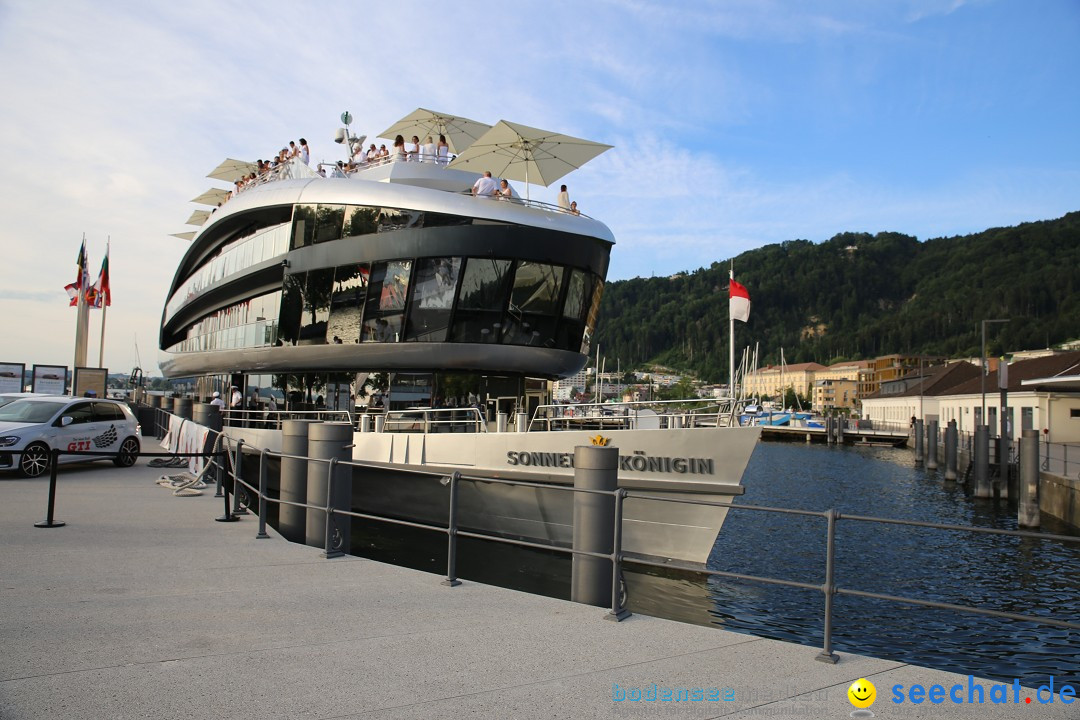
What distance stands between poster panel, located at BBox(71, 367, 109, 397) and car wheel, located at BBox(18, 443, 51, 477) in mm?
21576

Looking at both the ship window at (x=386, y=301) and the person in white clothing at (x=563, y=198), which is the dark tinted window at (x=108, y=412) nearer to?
the ship window at (x=386, y=301)

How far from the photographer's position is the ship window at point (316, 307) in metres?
16.7

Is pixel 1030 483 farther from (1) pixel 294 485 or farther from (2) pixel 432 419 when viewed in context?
(1) pixel 294 485

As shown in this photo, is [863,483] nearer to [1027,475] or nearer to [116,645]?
[1027,475]

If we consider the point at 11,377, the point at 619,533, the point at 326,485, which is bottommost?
the point at 326,485

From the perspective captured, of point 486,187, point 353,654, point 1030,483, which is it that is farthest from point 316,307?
point 1030,483

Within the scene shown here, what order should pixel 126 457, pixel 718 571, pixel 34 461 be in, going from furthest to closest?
pixel 126 457 → pixel 34 461 → pixel 718 571

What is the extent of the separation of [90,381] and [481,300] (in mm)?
27379

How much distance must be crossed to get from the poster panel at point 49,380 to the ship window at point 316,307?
822 inches

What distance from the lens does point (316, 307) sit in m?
16.8

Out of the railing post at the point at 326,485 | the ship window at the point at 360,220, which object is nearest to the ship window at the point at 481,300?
the ship window at the point at 360,220

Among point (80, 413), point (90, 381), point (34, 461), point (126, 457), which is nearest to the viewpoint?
point (34, 461)

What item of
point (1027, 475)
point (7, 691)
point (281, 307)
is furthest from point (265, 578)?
point (1027, 475)

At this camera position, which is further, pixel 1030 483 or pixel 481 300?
pixel 1030 483
